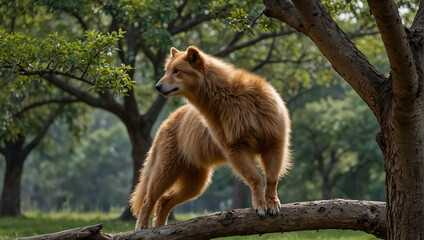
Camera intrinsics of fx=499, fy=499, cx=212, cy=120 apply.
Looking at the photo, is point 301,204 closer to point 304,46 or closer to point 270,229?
point 270,229

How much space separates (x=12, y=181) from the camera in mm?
17953

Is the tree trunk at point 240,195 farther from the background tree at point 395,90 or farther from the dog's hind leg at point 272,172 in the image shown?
the background tree at point 395,90

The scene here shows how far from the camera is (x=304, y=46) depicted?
735 inches

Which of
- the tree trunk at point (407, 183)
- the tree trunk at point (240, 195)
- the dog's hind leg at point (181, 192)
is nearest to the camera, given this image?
the tree trunk at point (407, 183)

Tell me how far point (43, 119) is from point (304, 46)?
10303 mm

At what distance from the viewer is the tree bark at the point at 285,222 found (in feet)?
18.1

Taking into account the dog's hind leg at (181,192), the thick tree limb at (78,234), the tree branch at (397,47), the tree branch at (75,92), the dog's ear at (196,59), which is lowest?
the thick tree limb at (78,234)

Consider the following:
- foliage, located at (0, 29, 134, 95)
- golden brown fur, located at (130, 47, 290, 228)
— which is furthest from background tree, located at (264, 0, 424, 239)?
foliage, located at (0, 29, 134, 95)

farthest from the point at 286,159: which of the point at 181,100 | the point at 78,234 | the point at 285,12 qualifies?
Answer: the point at 181,100

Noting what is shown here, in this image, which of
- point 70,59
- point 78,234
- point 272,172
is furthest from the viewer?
point 70,59

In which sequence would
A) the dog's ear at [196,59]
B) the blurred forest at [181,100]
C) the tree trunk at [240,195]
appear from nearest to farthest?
the dog's ear at [196,59]
the blurred forest at [181,100]
the tree trunk at [240,195]

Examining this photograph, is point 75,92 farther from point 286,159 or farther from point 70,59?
point 286,159

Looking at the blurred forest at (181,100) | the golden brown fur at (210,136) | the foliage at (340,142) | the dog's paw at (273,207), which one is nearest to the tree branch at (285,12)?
the blurred forest at (181,100)

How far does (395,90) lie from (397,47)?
446 mm
